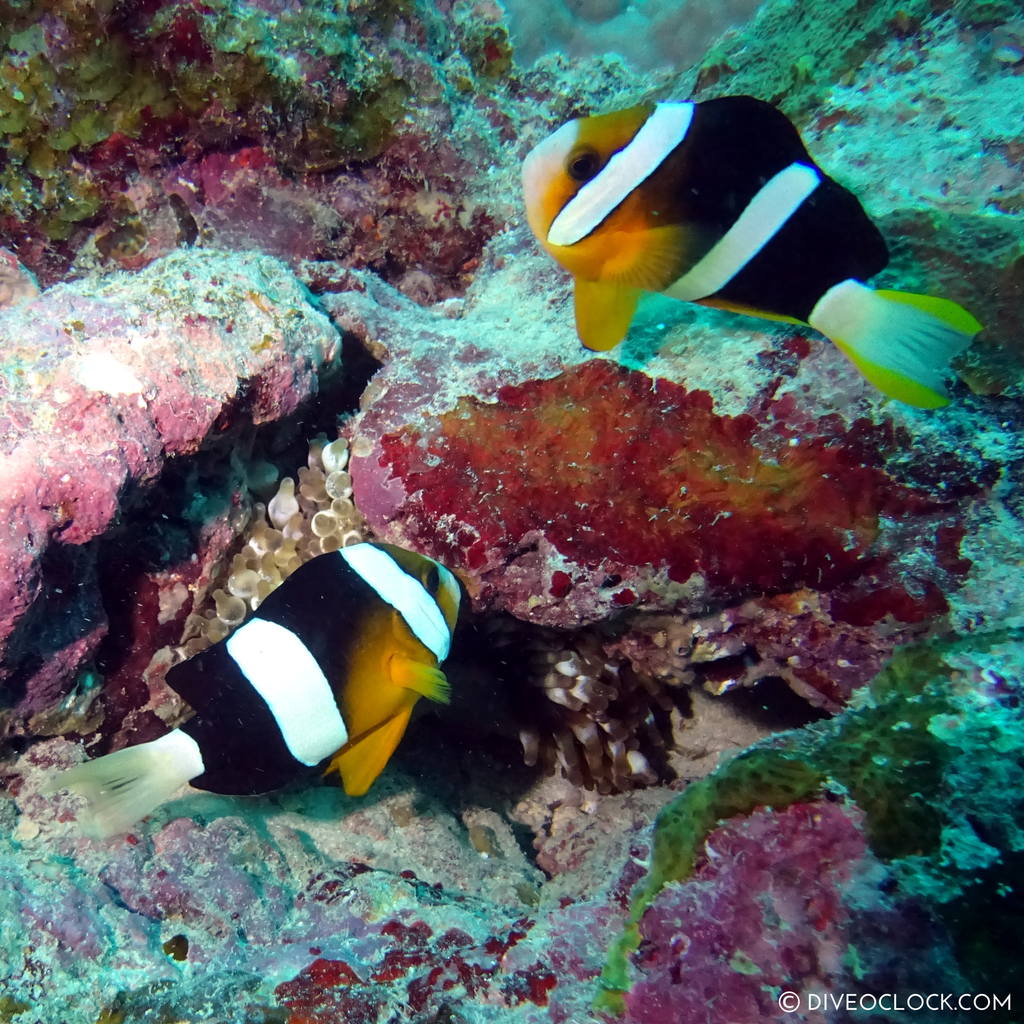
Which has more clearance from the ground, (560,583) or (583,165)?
(583,165)

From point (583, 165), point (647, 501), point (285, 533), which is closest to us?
point (583, 165)

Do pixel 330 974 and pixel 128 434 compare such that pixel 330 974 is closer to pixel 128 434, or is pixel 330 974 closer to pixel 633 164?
pixel 128 434

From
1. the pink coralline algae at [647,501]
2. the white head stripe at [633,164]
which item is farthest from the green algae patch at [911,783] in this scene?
the white head stripe at [633,164]

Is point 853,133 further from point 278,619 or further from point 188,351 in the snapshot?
point 278,619

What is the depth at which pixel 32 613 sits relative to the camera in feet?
7.13

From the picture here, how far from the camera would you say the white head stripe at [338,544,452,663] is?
2.20 meters

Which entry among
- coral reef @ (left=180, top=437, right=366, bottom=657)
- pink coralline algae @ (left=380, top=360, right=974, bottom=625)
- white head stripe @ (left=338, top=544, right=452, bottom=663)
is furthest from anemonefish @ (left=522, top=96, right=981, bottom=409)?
coral reef @ (left=180, top=437, right=366, bottom=657)

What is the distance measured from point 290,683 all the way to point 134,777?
0.52 meters

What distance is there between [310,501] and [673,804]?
1991 millimetres

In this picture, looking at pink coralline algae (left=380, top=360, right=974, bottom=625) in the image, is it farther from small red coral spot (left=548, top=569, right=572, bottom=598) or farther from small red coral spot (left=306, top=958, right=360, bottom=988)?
small red coral spot (left=306, top=958, right=360, bottom=988)

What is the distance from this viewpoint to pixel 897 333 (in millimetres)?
1897

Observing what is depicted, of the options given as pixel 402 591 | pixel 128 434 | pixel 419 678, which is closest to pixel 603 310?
pixel 402 591

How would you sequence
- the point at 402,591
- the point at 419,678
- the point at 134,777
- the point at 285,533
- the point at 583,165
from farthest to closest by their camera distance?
1. the point at 285,533
2. the point at 402,591
3. the point at 419,678
4. the point at 134,777
5. the point at 583,165

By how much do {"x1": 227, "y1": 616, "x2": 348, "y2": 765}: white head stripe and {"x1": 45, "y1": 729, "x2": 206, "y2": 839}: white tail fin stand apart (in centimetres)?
26
